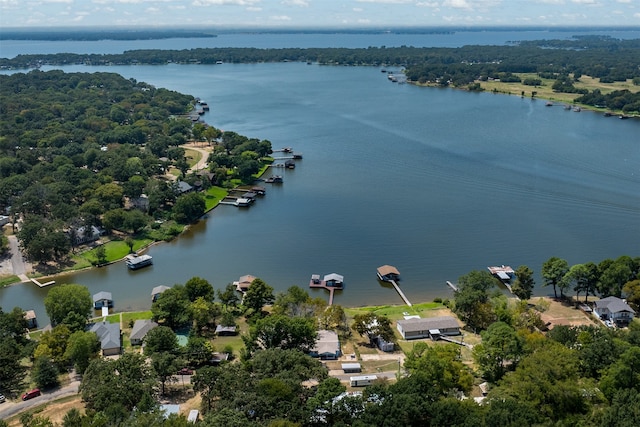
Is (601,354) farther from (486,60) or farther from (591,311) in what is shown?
(486,60)

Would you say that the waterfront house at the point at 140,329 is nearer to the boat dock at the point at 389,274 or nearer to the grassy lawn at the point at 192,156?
the boat dock at the point at 389,274

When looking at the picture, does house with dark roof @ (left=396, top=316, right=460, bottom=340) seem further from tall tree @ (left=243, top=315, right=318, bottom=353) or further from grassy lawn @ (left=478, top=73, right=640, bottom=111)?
grassy lawn @ (left=478, top=73, right=640, bottom=111)

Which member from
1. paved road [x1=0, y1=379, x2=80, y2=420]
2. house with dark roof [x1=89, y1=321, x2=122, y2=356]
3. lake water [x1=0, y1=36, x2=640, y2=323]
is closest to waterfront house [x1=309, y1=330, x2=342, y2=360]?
lake water [x1=0, y1=36, x2=640, y2=323]

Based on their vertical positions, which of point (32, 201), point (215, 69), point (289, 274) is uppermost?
point (215, 69)

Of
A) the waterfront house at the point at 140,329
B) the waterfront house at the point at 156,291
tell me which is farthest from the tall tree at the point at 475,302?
the waterfront house at the point at 156,291

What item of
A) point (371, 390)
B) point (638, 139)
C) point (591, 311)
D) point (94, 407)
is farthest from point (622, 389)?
point (638, 139)
